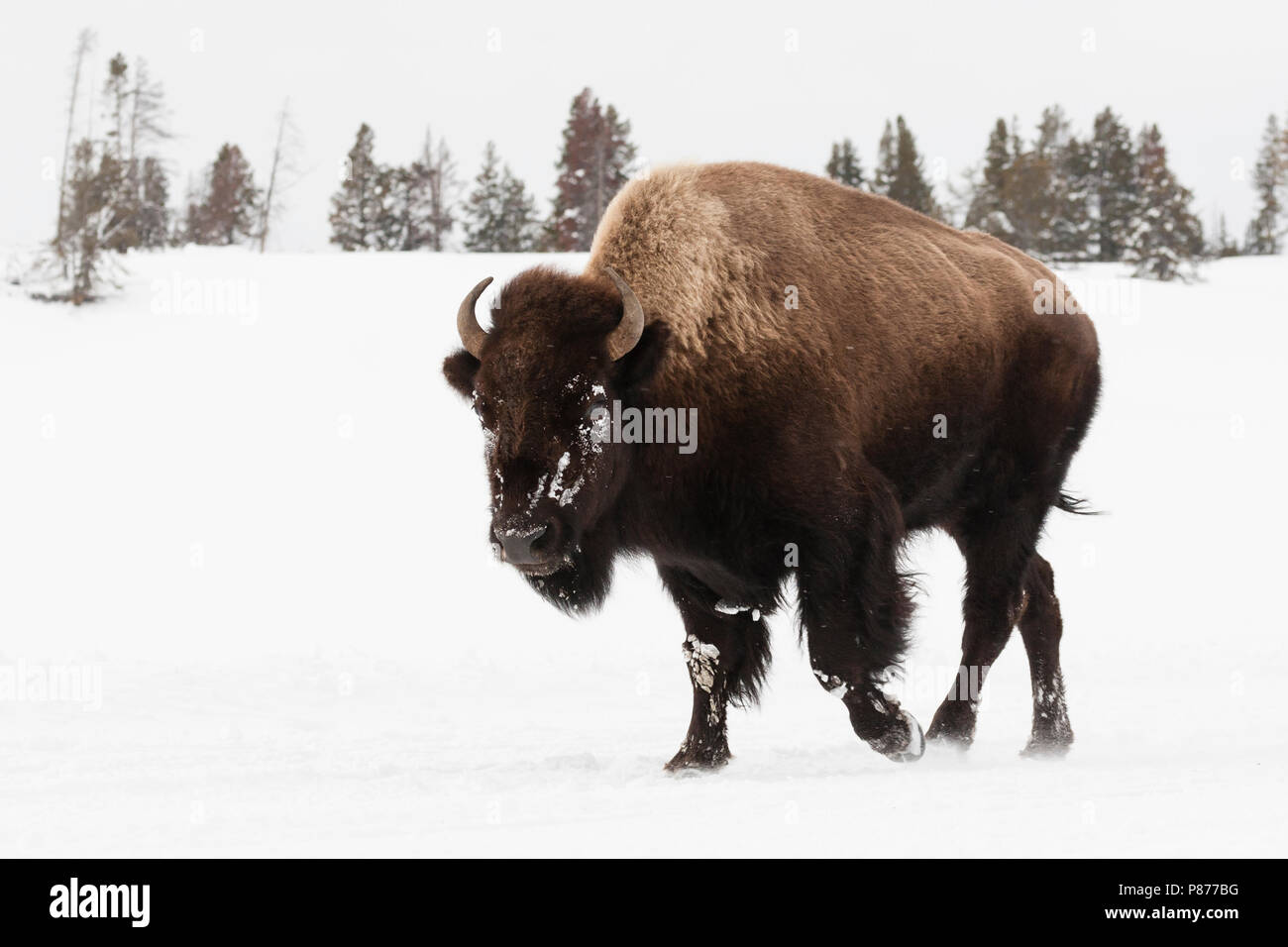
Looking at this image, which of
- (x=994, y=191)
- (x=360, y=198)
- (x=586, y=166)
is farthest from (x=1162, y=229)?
(x=360, y=198)

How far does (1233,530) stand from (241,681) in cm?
1394

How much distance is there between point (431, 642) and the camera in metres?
11.9

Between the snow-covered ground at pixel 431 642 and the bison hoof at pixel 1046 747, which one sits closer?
the snow-covered ground at pixel 431 642

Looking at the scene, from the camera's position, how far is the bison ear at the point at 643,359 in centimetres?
547

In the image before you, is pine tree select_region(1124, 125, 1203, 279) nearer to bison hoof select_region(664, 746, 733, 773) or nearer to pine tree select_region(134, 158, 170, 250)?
pine tree select_region(134, 158, 170, 250)

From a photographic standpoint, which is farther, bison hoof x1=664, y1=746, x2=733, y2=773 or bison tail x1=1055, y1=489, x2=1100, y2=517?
bison tail x1=1055, y1=489, x2=1100, y2=517

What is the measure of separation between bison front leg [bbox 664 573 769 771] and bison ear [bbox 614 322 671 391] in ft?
3.87

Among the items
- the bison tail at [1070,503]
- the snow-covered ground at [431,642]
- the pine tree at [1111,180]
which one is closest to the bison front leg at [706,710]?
the snow-covered ground at [431,642]


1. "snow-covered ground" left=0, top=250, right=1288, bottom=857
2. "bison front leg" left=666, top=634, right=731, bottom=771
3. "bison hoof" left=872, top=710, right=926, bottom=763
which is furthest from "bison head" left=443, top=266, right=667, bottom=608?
"bison hoof" left=872, top=710, right=926, bottom=763

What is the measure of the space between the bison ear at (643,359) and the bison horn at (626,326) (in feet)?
0.11

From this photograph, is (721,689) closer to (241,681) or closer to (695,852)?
(695,852)

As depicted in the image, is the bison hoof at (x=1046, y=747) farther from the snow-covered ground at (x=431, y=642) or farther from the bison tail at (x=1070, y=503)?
the bison tail at (x=1070, y=503)

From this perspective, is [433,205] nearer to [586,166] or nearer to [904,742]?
[586,166]

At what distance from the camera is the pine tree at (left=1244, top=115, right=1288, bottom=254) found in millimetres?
62312
